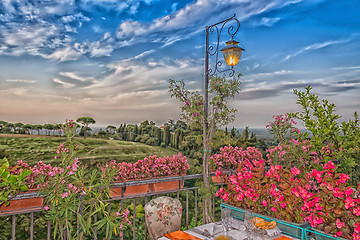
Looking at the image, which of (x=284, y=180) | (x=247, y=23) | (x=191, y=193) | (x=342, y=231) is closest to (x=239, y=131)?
(x=191, y=193)

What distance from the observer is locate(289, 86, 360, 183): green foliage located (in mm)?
2725

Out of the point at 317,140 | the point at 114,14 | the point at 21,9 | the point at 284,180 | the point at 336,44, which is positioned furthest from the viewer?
the point at 114,14

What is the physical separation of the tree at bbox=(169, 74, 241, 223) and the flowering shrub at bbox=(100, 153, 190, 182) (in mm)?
554

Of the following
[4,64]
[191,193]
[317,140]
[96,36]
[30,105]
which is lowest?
[191,193]

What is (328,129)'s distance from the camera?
269 cm

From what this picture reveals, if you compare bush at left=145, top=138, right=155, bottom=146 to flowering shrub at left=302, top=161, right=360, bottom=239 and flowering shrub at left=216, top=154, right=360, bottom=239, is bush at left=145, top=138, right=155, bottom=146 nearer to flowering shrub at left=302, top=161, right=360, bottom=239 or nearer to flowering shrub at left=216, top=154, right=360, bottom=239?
flowering shrub at left=216, top=154, right=360, bottom=239

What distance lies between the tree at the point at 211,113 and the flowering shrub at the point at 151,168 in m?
0.55

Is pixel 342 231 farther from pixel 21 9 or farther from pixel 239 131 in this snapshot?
pixel 21 9

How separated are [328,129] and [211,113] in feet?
4.08

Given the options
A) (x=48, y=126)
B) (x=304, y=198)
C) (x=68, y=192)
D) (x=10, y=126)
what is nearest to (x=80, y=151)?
(x=48, y=126)

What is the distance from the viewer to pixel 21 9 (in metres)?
4.30

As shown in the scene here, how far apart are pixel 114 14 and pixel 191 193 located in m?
3.97

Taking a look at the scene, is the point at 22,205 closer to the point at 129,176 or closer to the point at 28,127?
Answer: the point at 129,176

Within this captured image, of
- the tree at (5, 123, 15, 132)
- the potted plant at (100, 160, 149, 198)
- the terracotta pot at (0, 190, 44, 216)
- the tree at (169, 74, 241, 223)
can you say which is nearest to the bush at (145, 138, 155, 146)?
the tree at (5, 123, 15, 132)
